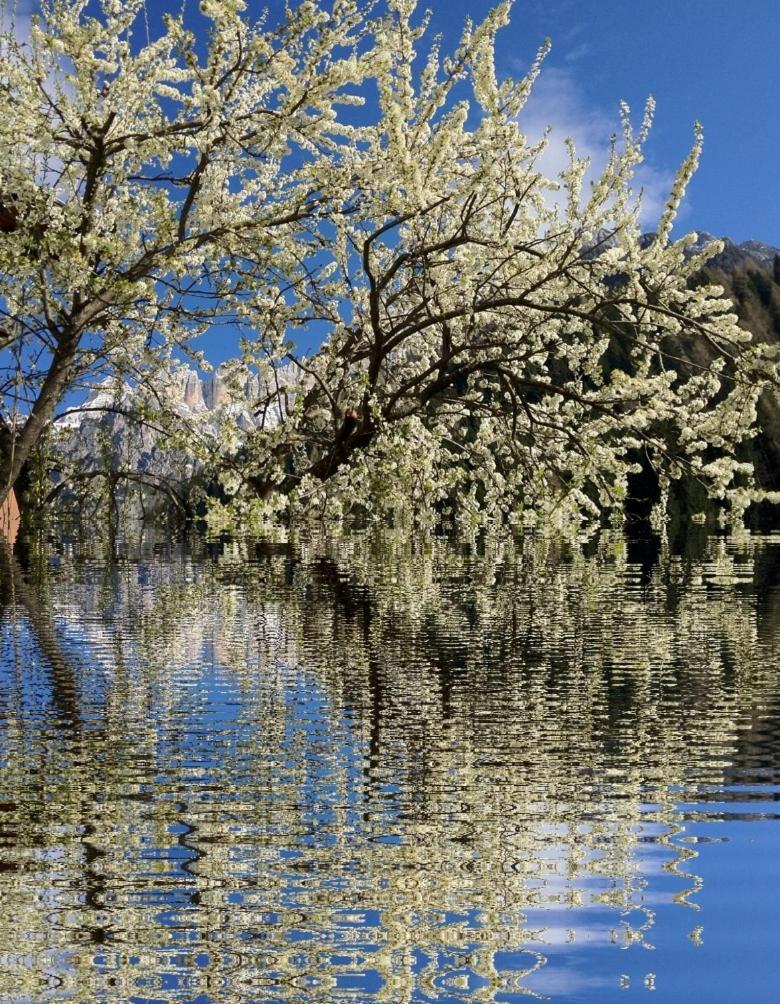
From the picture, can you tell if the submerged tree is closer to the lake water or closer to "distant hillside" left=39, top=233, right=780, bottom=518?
"distant hillside" left=39, top=233, right=780, bottom=518

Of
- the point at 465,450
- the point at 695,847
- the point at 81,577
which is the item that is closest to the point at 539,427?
the point at 465,450

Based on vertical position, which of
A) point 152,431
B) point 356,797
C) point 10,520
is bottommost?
point 356,797

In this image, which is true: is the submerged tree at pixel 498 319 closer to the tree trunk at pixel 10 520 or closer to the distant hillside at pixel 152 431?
the distant hillside at pixel 152 431

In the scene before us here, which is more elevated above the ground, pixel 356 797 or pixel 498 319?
pixel 498 319

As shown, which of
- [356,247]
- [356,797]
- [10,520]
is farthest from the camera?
[10,520]

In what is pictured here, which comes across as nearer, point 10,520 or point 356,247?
point 356,247

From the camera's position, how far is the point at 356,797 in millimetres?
2699

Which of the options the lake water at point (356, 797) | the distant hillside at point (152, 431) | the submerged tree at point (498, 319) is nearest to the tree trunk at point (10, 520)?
the distant hillside at point (152, 431)

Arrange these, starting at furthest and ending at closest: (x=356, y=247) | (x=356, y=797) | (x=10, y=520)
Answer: (x=10, y=520) < (x=356, y=247) < (x=356, y=797)

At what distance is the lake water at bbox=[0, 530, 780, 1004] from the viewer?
176 cm

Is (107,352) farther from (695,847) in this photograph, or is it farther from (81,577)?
(695,847)

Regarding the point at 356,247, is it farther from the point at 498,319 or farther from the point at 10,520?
the point at 10,520

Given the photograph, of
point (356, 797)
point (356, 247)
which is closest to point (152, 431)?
point (356, 247)

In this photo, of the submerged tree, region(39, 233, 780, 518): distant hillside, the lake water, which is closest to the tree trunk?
region(39, 233, 780, 518): distant hillside
